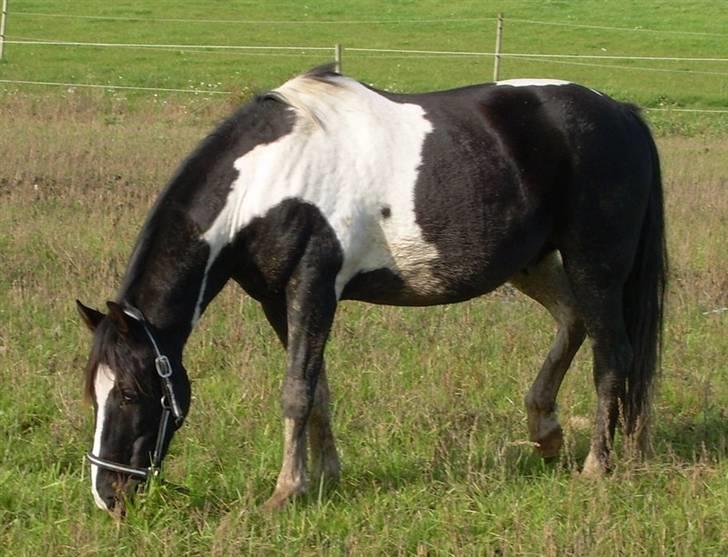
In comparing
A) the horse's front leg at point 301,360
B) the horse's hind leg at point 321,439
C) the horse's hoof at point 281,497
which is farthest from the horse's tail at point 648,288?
the horse's hoof at point 281,497

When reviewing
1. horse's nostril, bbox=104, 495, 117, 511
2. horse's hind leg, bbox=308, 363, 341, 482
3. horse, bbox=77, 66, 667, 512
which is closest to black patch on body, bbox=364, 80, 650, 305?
horse, bbox=77, 66, 667, 512

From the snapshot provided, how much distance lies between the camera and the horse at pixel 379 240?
4.20 meters

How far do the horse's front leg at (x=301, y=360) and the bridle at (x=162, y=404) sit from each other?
18.7 inches

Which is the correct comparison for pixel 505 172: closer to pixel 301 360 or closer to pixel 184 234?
pixel 301 360

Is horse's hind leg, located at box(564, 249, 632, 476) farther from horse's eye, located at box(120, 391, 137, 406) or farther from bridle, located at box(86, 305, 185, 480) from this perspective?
horse's eye, located at box(120, 391, 137, 406)

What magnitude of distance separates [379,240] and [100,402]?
1306 mm

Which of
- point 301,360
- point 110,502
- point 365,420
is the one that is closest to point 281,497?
point 301,360

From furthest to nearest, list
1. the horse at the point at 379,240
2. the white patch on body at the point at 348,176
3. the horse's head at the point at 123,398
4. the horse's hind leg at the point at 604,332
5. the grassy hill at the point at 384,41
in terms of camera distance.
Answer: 1. the grassy hill at the point at 384,41
2. the horse's hind leg at the point at 604,332
3. the white patch on body at the point at 348,176
4. the horse at the point at 379,240
5. the horse's head at the point at 123,398

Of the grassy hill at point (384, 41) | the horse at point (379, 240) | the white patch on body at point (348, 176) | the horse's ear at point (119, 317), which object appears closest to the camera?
the horse's ear at point (119, 317)

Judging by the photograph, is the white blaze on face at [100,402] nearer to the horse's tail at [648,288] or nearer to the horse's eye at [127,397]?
the horse's eye at [127,397]

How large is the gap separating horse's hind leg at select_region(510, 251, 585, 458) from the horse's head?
1860mm

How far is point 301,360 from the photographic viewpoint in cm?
444

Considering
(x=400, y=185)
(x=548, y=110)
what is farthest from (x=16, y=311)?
(x=548, y=110)

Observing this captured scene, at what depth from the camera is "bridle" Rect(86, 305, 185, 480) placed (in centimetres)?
410
